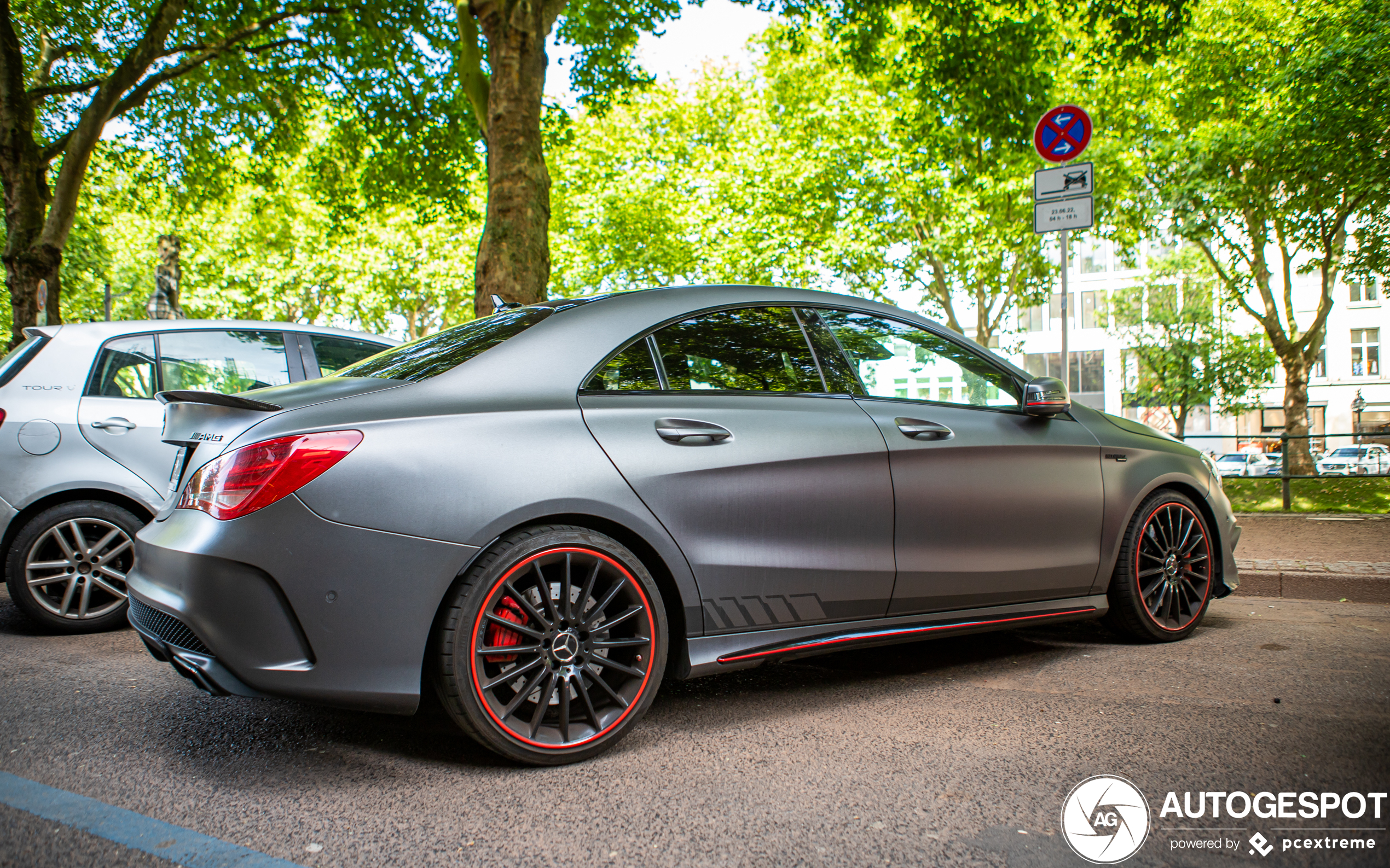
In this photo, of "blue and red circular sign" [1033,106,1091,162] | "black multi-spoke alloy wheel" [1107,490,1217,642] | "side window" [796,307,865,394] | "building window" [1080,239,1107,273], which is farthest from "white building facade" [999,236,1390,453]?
"side window" [796,307,865,394]

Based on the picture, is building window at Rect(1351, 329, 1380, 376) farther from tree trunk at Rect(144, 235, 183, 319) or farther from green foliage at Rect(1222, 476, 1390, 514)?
tree trunk at Rect(144, 235, 183, 319)

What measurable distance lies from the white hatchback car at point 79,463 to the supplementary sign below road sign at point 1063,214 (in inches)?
224

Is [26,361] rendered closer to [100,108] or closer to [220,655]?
[220,655]

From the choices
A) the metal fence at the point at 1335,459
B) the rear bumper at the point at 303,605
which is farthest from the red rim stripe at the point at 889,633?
the metal fence at the point at 1335,459

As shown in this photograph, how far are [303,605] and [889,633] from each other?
201cm

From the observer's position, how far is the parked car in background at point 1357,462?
1197 centimetres

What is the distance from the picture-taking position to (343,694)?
2.56 metres

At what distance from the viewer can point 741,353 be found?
3.42m

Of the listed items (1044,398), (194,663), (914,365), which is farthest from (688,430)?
(1044,398)

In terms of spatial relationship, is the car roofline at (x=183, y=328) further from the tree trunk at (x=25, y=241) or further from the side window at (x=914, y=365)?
the tree trunk at (x=25, y=241)

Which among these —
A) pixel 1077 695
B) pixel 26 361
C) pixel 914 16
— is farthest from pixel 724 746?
pixel 914 16

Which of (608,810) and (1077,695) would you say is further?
(1077,695)

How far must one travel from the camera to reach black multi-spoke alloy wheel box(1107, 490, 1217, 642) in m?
4.22

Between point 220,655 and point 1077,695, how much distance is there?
115 inches
